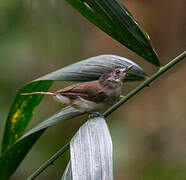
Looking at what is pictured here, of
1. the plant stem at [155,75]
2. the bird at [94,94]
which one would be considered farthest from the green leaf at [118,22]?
the bird at [94,94]

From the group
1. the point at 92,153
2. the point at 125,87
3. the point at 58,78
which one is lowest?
the point at 92,153

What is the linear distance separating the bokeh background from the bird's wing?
3.84ft

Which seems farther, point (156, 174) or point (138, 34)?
point (156, 174)

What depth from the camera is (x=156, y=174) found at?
15.7ft

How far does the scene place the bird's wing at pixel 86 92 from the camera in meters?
2.66

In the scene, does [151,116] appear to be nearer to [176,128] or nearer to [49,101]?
[176,128]

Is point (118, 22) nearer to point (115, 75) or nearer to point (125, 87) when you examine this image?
point (115, 75)

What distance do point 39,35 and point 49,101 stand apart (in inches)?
46.0

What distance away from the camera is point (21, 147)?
2.13m

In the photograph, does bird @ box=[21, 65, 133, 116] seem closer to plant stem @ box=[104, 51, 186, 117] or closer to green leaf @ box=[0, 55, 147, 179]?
green leaf @ box=[0, 55, 147, 179]

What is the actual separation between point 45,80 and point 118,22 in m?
0.47

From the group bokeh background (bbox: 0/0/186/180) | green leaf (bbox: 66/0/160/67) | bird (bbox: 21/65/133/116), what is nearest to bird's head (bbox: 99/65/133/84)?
bird (bbox: 21/65/133/116)

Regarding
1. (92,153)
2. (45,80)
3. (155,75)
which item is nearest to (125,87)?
(45,80)

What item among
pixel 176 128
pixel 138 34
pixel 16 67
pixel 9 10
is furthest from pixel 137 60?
pixel 138 34
